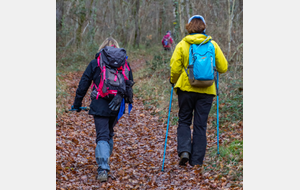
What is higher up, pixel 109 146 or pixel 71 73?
pixel 71 73

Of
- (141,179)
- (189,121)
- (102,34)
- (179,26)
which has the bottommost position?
(141,179)

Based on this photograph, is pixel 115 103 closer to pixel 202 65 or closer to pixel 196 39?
pixel 202 65

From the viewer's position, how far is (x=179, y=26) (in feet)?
37.9

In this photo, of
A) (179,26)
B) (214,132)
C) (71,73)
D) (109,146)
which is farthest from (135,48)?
(109,146)

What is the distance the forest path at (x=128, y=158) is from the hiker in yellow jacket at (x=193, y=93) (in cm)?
31

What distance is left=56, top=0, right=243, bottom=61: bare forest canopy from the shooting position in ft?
34.5

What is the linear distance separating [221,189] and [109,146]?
1861mm

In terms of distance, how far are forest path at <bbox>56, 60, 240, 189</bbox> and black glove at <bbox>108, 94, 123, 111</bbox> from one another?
3.62ft

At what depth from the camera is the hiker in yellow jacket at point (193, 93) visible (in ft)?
15.4

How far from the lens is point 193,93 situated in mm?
4699

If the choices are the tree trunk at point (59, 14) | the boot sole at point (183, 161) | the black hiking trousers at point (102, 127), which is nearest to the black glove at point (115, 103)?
the black hiking trousers at point (102, 127)

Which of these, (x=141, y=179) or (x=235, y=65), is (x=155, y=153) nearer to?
(x=141, y=179)

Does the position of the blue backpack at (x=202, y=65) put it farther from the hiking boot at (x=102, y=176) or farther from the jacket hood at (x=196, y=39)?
the hiking boot at (x=102, y=176)

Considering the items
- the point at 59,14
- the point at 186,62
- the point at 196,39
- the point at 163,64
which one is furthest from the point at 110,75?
the point at 59,14
